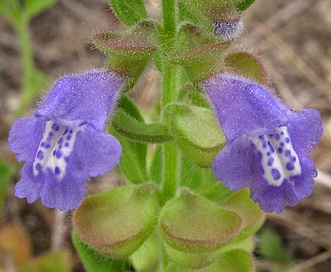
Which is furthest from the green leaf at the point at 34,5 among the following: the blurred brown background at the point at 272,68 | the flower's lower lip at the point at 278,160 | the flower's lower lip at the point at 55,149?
the flower's lower lip at the point at 278,160

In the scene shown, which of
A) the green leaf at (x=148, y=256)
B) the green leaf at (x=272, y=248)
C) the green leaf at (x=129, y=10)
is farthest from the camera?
the green leaf at (x=272, y=248)

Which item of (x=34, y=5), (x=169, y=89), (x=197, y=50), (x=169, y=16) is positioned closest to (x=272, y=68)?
(x=34, y=5)

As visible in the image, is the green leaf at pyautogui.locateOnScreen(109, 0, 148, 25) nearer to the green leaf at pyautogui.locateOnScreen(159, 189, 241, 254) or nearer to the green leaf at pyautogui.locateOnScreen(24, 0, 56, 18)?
the green leaf at pyautogui.locateOnScreen(159, 189, 241, 254)

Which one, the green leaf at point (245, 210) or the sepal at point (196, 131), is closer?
the sepal at point (196, 131)

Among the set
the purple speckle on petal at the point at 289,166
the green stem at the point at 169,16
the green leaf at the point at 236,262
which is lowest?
the green leaf at the point at 236,262

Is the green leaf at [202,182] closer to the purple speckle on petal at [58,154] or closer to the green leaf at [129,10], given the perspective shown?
the green leaf at [129,10]

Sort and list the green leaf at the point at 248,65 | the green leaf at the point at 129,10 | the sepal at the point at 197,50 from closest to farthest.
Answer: the sepal at the point at 197,50 < the green leaf at the point at 129,10 < the green leaf at the point at 248,65
